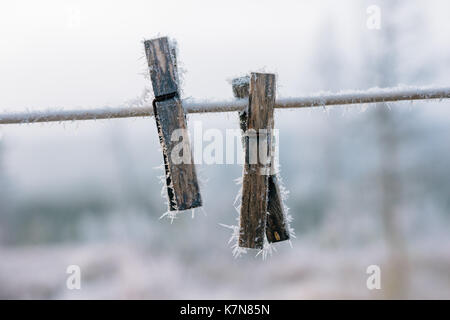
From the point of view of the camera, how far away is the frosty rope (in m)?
1.27

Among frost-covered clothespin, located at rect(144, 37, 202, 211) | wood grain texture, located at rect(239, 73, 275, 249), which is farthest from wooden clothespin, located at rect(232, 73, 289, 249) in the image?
frost-covered clothespin, located at rect(144, 37, 202, 211)

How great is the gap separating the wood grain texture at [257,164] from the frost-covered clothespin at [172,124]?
15 centimetres

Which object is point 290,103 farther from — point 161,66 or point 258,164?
point 161,66

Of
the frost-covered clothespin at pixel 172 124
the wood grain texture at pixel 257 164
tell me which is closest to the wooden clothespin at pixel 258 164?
the wood grain texture at pixel 257 164

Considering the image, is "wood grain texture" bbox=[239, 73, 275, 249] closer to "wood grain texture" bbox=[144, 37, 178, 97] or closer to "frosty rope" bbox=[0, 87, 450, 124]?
"frosty rope" bbox=[0, 87, 450, 124]

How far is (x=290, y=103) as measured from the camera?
1.29 metres

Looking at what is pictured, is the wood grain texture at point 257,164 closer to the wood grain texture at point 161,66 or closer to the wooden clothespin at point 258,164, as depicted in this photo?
the wooden clothespin at point 258,164

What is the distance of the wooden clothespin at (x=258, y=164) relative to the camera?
4.09ft

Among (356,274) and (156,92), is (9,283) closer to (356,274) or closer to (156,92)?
(356,274)

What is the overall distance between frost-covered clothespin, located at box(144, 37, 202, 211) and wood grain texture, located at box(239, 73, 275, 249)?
0.15 meters

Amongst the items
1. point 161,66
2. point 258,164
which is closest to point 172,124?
point 161,66
